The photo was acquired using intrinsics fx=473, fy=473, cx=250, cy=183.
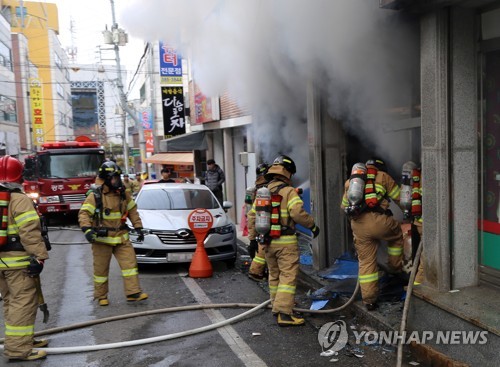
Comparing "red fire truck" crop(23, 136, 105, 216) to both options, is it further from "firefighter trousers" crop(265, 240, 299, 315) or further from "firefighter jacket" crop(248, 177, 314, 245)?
"firefighter jacket" crop(248, 177, 314, 245)

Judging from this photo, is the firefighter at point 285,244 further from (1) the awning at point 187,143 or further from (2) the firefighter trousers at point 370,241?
(1) the awning at point 187,143

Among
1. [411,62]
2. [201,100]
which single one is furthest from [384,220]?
A: [201,100]

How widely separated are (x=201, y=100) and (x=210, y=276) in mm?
8994

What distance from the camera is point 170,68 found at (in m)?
16.4

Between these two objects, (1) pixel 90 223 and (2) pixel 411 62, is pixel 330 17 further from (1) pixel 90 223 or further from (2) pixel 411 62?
(1) pixel 90 223

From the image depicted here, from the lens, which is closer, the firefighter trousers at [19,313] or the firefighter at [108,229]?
the firefighter trousers at [19,313]

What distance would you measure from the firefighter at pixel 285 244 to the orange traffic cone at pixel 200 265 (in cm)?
210

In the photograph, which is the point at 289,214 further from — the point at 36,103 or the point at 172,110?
the point at 36,103

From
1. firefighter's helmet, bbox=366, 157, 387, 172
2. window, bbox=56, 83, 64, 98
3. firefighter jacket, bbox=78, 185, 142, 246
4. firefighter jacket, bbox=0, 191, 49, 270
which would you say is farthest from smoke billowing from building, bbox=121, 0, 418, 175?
window, bbox=56, 83, 64, 98

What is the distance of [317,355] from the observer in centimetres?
424

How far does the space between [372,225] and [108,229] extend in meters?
3.15

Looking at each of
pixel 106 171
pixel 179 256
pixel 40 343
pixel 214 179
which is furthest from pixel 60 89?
pixel 40 343

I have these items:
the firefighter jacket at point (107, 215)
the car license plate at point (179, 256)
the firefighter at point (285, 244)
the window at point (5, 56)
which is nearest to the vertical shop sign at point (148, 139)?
the window at point (5, 56)

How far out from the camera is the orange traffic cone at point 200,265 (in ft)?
23.4
